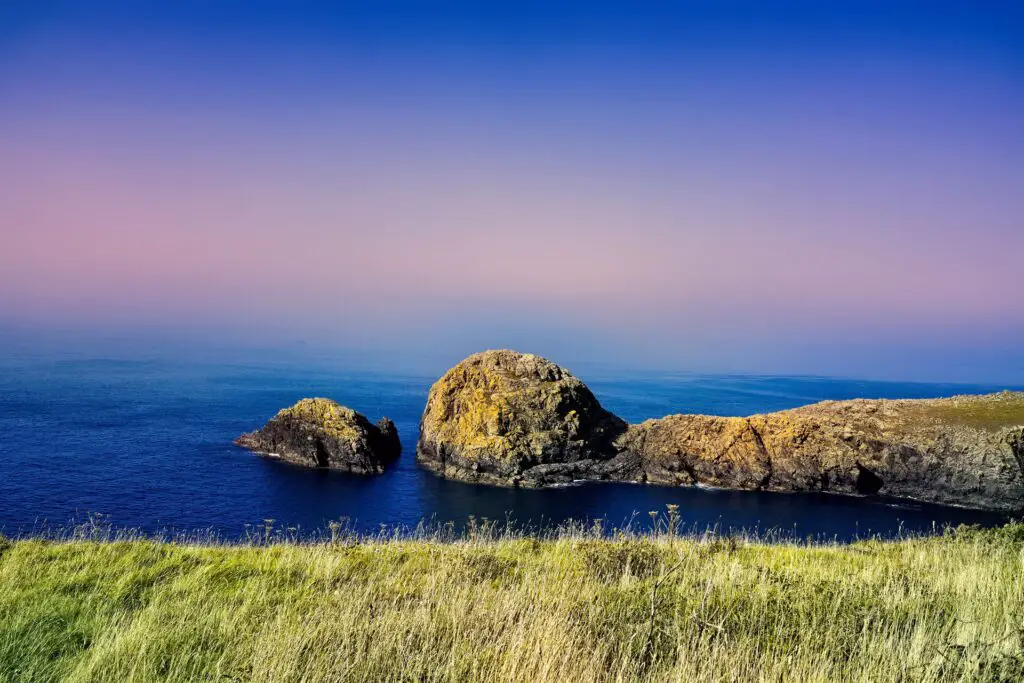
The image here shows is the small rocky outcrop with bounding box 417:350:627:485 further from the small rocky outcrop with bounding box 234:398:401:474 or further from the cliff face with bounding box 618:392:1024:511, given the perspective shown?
the small rocky outcrop with bounding box 234:398:401:474

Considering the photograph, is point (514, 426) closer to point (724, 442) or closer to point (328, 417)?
point (328, 417)

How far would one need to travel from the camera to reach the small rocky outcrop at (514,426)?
59.0 metres

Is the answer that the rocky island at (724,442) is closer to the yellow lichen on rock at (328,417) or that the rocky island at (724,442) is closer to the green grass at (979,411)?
the green grass at (979,411)

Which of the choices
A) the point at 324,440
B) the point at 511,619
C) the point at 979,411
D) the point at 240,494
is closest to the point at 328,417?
the point at 324,440

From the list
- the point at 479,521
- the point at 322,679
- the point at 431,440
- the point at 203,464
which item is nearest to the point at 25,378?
the point at 203,464

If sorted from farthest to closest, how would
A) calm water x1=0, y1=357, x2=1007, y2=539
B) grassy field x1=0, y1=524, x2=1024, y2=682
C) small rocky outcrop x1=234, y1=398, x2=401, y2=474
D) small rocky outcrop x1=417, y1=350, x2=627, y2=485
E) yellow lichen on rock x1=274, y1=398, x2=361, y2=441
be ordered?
1. yellow lichen on rock x1=274, y1=398, x2=361, y2=441
2. small rocky outcrop x1=234, y1=398, x2=401, y2=474
3. small rocky outcrop x1=417, y1=350, x2=627, y2=485
4. calm water x1=0, y1=357, x2=1007, y2=539
5. grassy field x1=0, y1=524, x2=1024, y2=682

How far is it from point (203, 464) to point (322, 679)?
61.2 metres

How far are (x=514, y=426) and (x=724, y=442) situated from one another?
861 inches

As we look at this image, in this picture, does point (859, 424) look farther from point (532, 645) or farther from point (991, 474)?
point (532, 645)

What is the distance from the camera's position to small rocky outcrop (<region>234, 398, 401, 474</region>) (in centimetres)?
5988

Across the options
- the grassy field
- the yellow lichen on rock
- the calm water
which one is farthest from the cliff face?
the grassy field

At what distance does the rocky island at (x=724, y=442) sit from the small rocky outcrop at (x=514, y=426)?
0.38 ft

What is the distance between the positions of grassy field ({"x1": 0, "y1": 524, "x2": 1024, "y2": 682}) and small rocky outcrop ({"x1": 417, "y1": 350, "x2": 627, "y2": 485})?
47.7 meters

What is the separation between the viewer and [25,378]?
126188 millimetres
